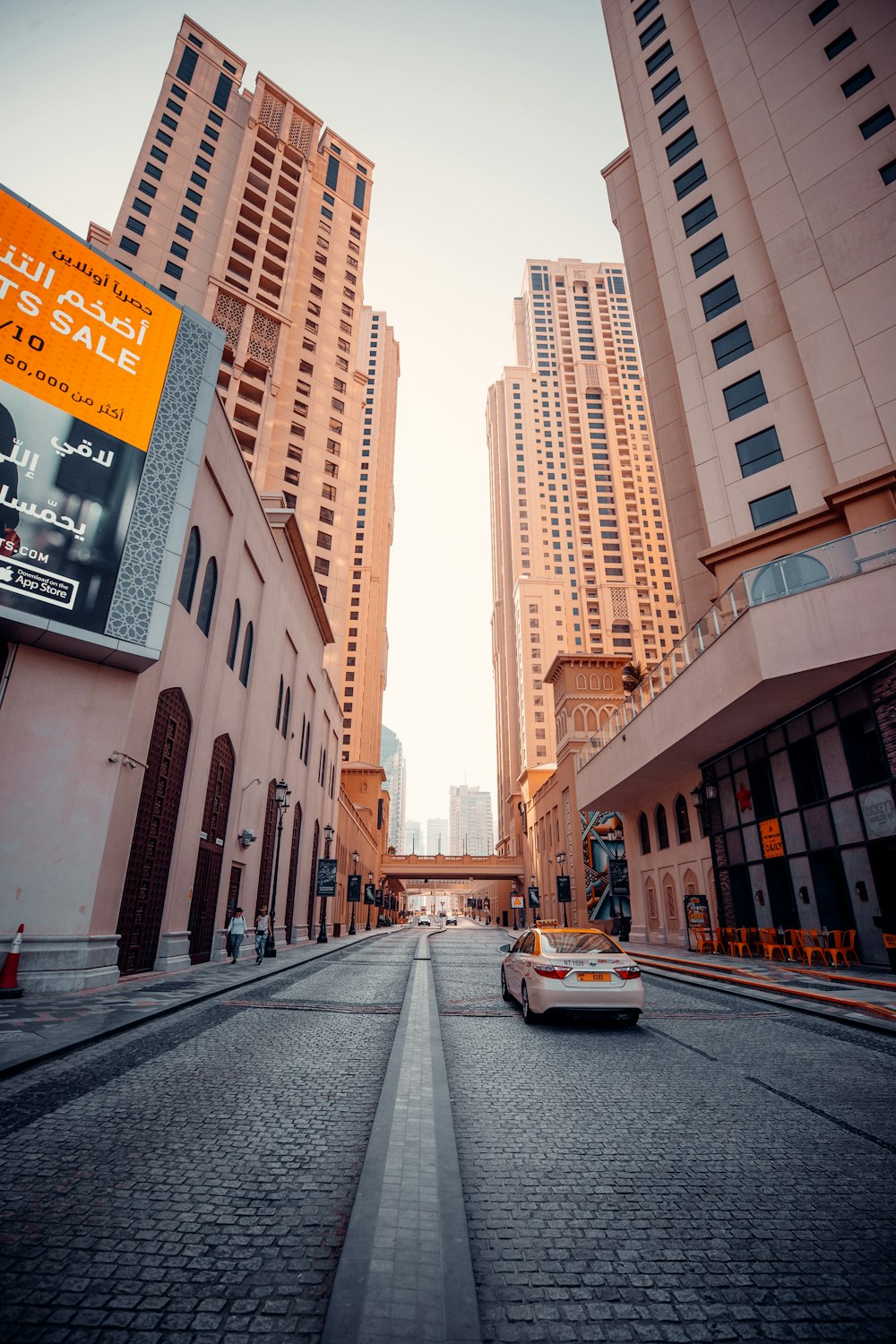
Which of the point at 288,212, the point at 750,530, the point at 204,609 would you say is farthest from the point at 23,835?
the point at 288,212

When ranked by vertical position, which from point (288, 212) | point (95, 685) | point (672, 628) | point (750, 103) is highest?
point (288, 212)

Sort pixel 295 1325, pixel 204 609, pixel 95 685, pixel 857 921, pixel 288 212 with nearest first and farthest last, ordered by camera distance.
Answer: pixel 295 1325
pixel 95 685
pixel 857 921
pixel 204 609
pixel 288 212

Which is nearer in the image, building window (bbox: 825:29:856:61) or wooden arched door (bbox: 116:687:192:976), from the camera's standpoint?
wooden arched door (bbox: 116:687:192:976)

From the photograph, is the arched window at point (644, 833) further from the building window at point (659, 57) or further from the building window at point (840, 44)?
the building window at point (659, 57)

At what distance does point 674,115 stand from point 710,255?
9.26 m

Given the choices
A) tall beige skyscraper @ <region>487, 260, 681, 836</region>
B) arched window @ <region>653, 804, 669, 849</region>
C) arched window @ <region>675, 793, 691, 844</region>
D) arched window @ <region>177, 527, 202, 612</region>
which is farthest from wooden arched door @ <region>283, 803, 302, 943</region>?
tall beige skyscraper @ <region>487, 260, 681, 836</region>

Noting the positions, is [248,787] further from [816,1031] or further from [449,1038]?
[816,1031]

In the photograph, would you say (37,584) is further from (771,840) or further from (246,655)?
(771,840)

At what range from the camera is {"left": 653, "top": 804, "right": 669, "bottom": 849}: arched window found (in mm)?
29138

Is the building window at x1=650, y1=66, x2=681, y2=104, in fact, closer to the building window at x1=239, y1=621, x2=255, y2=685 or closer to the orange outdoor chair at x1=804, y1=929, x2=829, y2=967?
the building window at x1=239, y1=621, x2=255, y2=685

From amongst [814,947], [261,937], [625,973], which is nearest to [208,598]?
[261,937]

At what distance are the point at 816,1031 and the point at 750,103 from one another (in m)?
32.9

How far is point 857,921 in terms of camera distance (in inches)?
625

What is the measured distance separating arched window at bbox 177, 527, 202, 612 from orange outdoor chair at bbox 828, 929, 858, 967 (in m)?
17.7
